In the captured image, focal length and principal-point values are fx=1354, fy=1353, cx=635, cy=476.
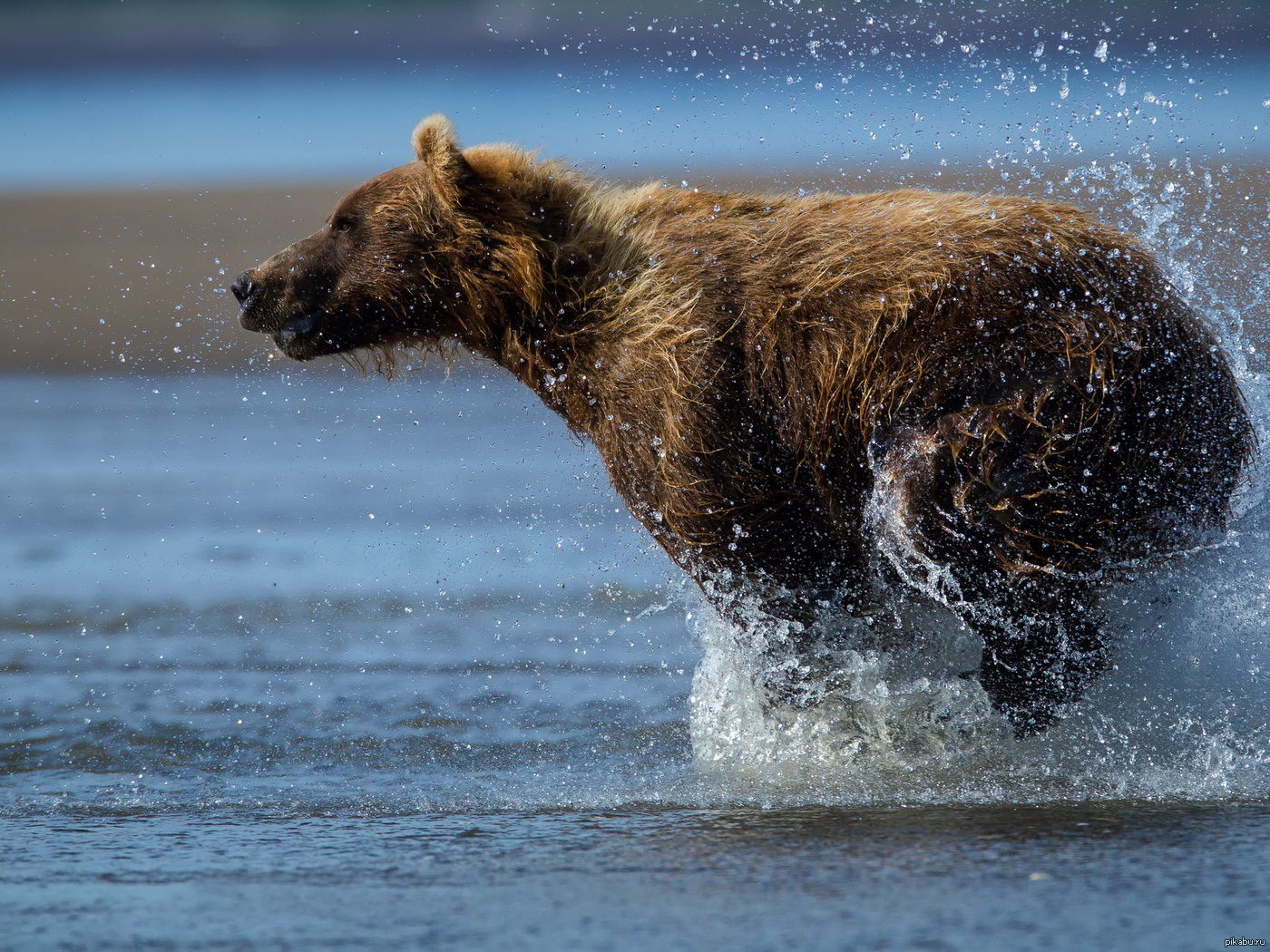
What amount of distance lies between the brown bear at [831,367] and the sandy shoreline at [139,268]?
1139cm

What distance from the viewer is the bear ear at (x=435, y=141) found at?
15.2 ft

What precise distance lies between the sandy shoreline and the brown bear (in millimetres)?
11385

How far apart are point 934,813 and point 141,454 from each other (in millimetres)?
9704

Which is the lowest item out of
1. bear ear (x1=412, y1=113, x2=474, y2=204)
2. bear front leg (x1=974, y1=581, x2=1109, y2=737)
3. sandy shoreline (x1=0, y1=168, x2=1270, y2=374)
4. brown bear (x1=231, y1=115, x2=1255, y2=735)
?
bear front leg (x1=974, y1=581, x2=1109, y2=737)

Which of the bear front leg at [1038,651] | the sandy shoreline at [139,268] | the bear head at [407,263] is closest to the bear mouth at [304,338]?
the bear head at [407,263]

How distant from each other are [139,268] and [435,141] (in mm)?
18277

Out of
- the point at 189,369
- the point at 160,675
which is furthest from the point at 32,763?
the point at 189,369

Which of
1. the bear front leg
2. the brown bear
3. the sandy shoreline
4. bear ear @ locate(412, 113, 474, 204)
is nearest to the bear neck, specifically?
the brown bear

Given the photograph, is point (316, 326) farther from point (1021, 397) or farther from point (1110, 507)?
point (1110, 507)

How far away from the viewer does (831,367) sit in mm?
4219

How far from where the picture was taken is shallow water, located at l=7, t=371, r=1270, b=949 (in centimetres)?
303

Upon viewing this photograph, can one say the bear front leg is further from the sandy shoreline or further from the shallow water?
the sandy shoreline

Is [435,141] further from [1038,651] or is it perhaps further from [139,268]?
[139,268]

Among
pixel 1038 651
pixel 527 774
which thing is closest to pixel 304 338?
pixel 527 774
